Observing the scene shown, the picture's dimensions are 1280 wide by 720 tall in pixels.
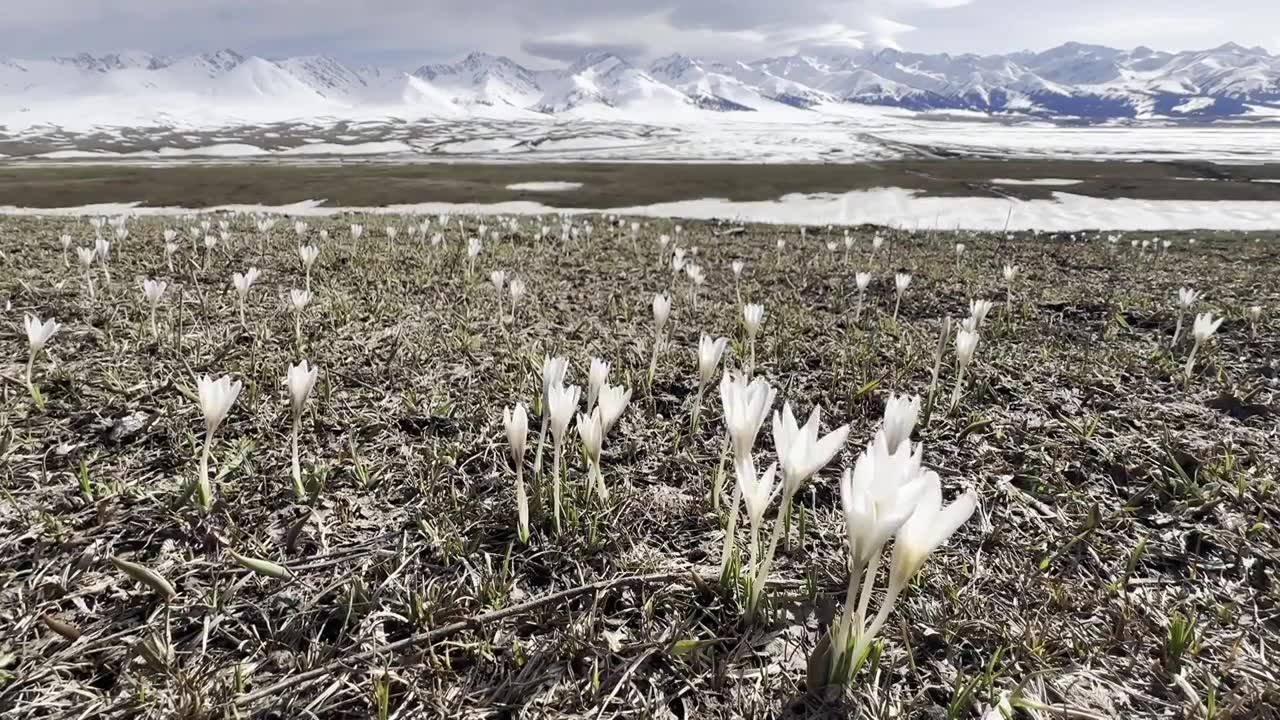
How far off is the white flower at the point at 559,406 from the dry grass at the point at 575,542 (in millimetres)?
385

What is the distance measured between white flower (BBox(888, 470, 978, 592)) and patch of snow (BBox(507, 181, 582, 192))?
46363 millimetres

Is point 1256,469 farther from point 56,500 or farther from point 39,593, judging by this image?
point 56,500

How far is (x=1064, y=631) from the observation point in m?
1.95

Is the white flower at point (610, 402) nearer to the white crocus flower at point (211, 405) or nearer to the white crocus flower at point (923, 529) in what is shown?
the white crocus flower at point (923, 529)

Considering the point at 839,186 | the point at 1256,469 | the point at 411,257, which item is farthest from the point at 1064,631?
the point at 839,186

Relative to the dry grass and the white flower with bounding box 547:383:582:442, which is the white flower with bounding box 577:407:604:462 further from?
the dry grass

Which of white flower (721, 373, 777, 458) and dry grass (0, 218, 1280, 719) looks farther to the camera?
white flower (721, 373, 777, 458)

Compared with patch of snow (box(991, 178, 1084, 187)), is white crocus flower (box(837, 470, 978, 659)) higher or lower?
lower

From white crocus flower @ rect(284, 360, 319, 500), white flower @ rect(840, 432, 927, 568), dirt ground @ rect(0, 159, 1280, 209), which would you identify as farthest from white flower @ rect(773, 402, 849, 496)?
dirt ground @ rect(0, 159, 1280, 209)

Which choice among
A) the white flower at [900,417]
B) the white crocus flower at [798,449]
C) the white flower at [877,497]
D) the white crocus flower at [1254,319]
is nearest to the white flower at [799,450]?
the white crocus flower at [798,449]

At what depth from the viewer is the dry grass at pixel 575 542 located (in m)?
1.73

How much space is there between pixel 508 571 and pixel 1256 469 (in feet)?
10.2

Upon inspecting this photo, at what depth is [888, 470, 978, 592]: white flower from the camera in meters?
1.38

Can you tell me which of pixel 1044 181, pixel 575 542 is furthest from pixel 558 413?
pixel 1044 181
